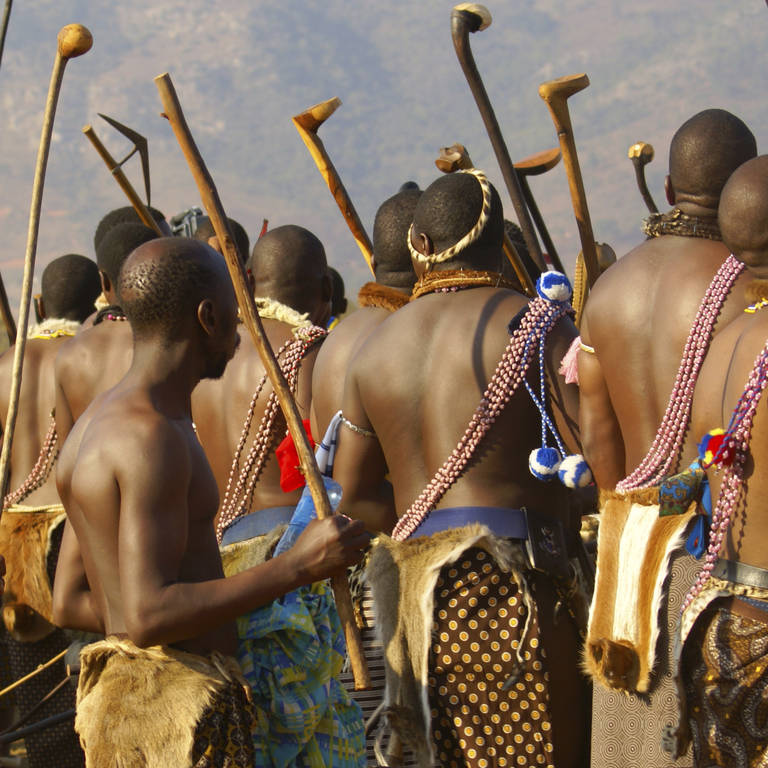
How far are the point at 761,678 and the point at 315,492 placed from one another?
1247mm

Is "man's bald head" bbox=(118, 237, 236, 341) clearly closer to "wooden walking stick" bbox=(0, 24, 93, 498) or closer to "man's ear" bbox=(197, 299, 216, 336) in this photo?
"man's ear" bbox=(197, 299, 216, 336)

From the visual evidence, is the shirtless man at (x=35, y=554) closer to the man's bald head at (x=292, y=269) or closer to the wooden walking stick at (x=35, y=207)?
the man's bald head at (x=292, y=269)

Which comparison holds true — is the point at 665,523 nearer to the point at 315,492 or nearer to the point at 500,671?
the point at 500,671

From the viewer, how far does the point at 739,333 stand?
3.09m

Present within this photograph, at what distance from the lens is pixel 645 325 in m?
3.98

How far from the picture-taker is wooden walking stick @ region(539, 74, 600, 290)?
5156 mm

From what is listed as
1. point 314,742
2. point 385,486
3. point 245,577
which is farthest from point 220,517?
point 245,577

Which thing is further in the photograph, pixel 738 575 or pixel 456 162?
pixel 456 162

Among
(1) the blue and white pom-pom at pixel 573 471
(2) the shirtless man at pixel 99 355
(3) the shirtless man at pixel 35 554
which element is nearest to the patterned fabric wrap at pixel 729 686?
(1) the blue and white pom-pom at pixel 573 471

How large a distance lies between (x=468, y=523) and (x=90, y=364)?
2.43 metres

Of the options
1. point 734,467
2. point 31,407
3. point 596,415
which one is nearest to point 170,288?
point 734,467

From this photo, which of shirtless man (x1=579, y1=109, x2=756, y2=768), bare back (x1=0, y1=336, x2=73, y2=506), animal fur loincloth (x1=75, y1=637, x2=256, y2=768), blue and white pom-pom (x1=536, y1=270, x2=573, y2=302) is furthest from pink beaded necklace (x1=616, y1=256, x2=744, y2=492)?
bare back (x1=0, y1=336, x2=73, y2=506)

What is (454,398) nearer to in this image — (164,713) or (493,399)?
(493,399)

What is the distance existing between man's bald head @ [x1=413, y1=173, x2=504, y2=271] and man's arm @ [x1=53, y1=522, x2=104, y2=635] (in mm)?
1622
